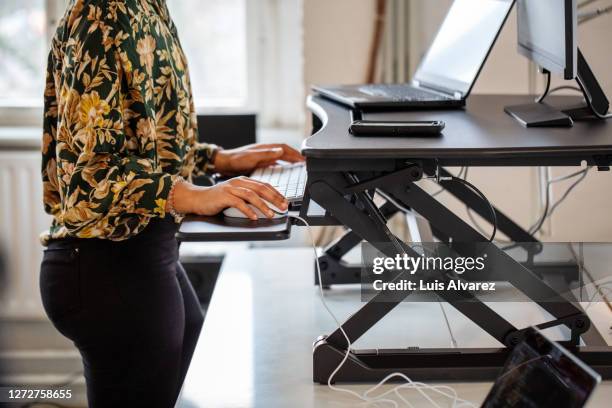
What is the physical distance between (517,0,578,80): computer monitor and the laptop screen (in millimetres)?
65

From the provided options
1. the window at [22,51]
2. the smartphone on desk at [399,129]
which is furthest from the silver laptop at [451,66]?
the window at [22,51]

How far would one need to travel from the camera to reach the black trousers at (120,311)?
128 centimetres

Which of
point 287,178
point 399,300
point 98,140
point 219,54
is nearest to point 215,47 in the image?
point 219,54

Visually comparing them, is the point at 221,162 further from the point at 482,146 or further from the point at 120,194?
the point at 482,146

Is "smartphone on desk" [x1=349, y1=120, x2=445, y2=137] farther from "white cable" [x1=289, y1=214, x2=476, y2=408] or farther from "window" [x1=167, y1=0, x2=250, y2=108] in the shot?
"window" [x1=167, y1=0, x2=250, y2=108]

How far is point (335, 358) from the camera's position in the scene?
1133 millimetres

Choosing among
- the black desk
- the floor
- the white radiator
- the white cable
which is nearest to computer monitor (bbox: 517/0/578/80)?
the black desk

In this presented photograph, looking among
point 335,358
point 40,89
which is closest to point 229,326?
point 335,358

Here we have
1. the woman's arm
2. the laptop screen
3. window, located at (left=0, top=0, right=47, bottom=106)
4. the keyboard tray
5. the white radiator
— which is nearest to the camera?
the keyboard tray

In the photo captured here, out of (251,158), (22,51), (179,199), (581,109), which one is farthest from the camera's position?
(22,51)

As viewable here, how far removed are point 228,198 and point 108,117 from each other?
0.20 meters

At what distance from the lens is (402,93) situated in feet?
5.56

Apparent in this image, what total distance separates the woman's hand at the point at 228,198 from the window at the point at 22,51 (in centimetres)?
207

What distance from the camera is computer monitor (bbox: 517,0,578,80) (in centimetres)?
124
